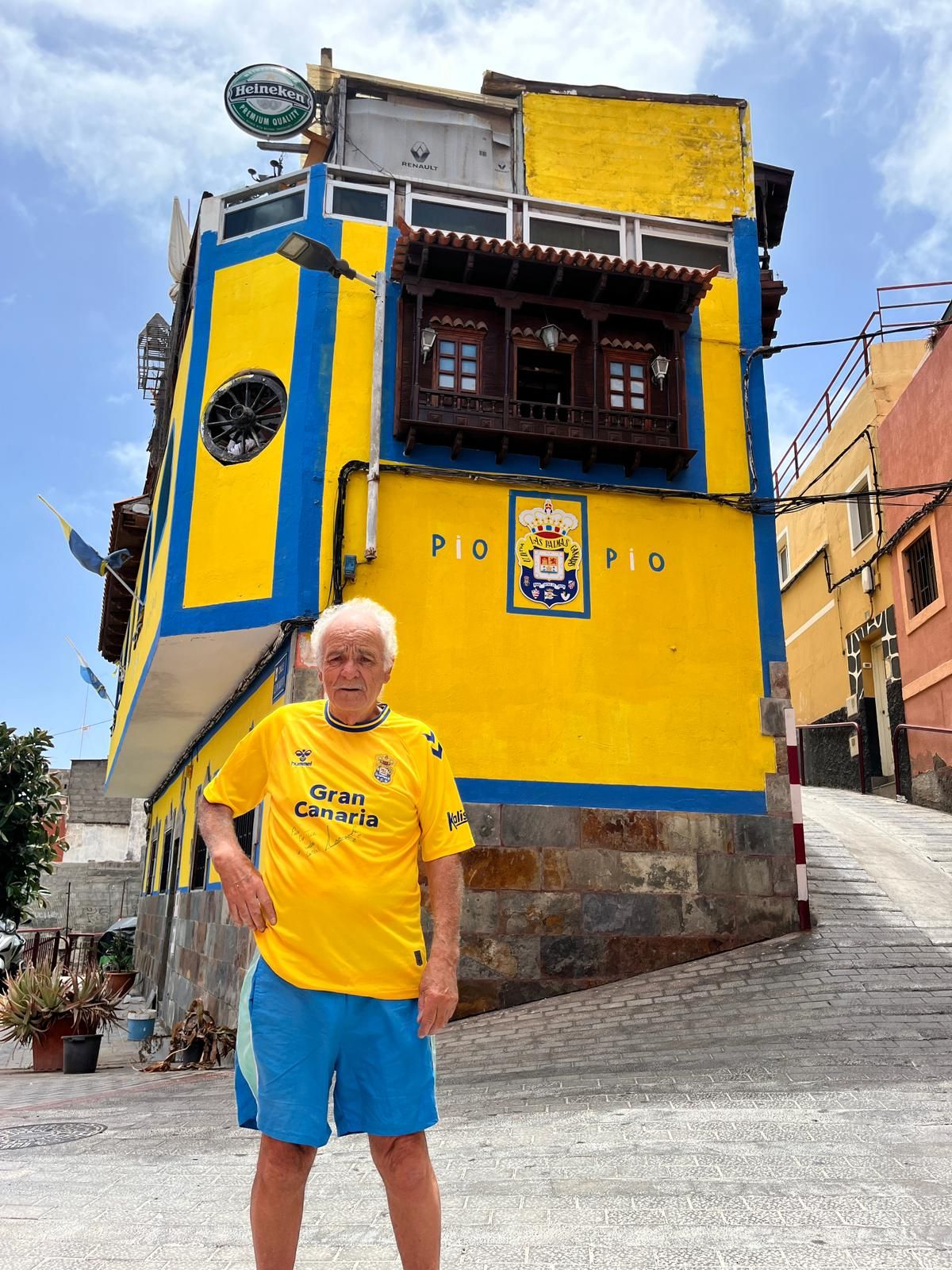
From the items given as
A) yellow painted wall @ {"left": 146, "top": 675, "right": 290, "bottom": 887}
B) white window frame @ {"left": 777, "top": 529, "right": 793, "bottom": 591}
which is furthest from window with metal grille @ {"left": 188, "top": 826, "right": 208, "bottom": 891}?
white window frame @ {"left": 777, "top": 529, "right": 793, "bottom": 591}

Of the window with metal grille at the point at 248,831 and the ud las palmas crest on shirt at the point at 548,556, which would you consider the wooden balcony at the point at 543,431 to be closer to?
the ud las palmas crest on shirt at the point at 548,556

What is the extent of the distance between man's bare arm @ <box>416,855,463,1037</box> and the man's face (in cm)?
48

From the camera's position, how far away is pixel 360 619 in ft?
9.86

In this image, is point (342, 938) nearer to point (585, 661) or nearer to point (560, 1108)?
point (560, 1108)

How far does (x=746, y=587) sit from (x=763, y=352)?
2.87 meters

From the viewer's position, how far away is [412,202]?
38.9ft

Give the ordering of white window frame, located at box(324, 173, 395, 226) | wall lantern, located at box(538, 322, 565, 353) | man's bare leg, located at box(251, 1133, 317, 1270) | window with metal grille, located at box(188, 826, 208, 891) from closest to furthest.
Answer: man's bare leg, located at box(251, 1133, 317, 1270)
wall lantern, located at box(538, 322, 565, 353)
white window frame, located at box(324, 173, 395, 226)
window with metal grille, located at box(188, 826, 208, 891)

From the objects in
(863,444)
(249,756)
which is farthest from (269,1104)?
(863,444)

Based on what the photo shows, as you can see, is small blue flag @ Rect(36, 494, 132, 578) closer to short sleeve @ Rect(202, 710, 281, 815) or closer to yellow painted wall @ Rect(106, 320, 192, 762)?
yellow painted wall @ Rect(106, 320, 192, 762)

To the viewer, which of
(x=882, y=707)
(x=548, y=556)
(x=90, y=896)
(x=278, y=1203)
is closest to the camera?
(x=278, y=1203)

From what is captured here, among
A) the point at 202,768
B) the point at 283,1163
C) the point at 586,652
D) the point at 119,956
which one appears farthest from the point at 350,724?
the point at 119,956

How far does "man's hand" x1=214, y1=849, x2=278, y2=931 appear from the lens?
2.72 metres

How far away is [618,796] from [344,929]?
7.79 metres
